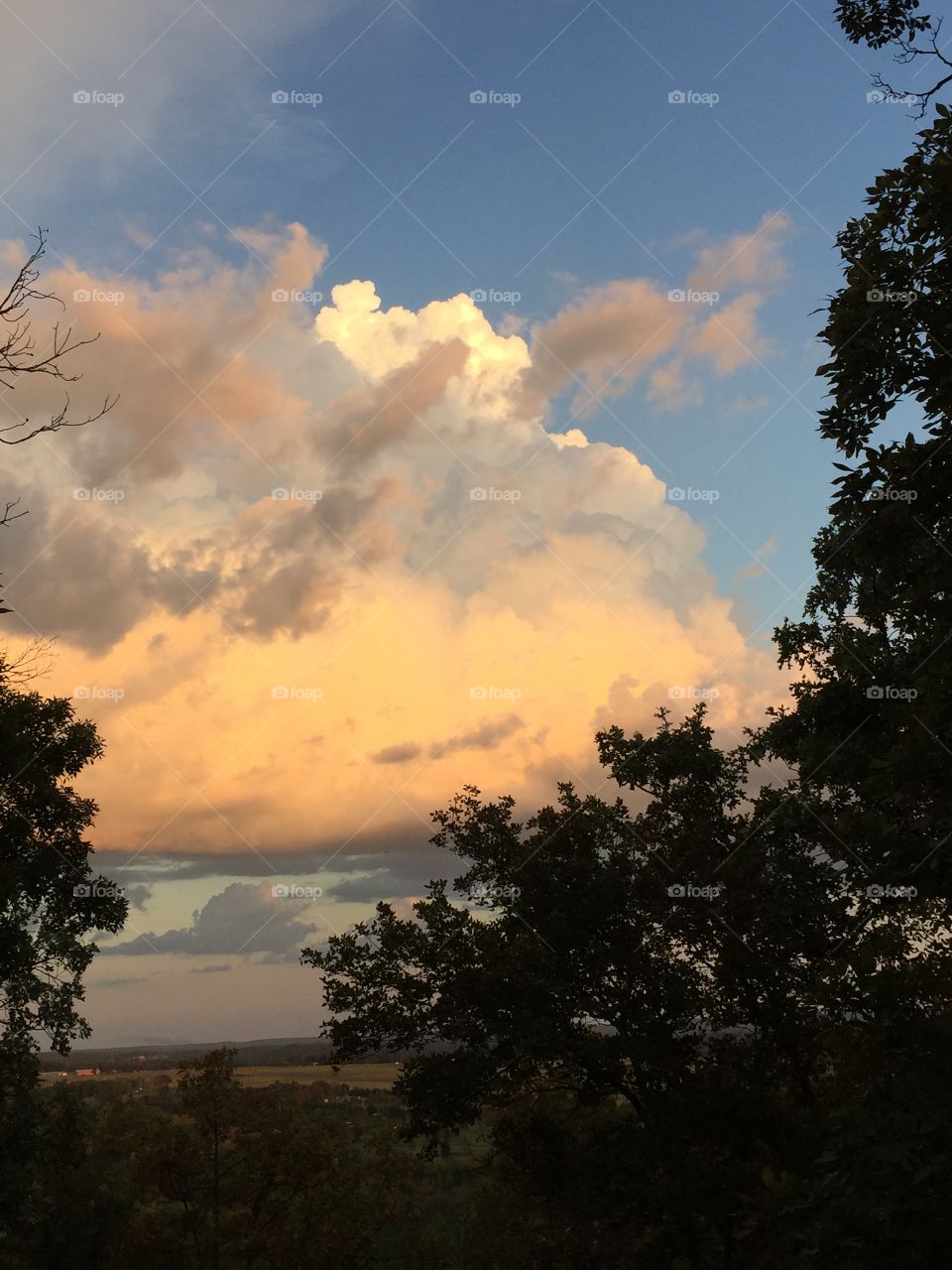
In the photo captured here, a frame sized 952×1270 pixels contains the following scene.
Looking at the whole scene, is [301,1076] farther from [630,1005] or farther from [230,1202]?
[630,1005]

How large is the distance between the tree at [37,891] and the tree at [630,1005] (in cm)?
575

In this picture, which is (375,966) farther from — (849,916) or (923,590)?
(923,590)

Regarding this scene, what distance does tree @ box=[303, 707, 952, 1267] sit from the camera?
16.9 m

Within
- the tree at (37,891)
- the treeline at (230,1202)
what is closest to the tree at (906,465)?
the tree at (37,891)

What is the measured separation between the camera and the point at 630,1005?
1773cm

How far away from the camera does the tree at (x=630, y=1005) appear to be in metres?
16.9

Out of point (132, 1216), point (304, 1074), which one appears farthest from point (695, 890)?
point (304, 1074)

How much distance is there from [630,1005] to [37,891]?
12.7 meters

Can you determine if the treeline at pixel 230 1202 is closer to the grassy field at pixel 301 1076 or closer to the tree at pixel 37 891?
the tree at pixel 37 891

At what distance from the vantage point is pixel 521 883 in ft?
62.2

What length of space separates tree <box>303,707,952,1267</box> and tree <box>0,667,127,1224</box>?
575 centimetres

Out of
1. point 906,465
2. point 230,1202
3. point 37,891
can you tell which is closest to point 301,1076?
point 230,1202

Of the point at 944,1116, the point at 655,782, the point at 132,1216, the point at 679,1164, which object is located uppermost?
the point at 655,782

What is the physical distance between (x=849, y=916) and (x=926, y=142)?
12957 mm
